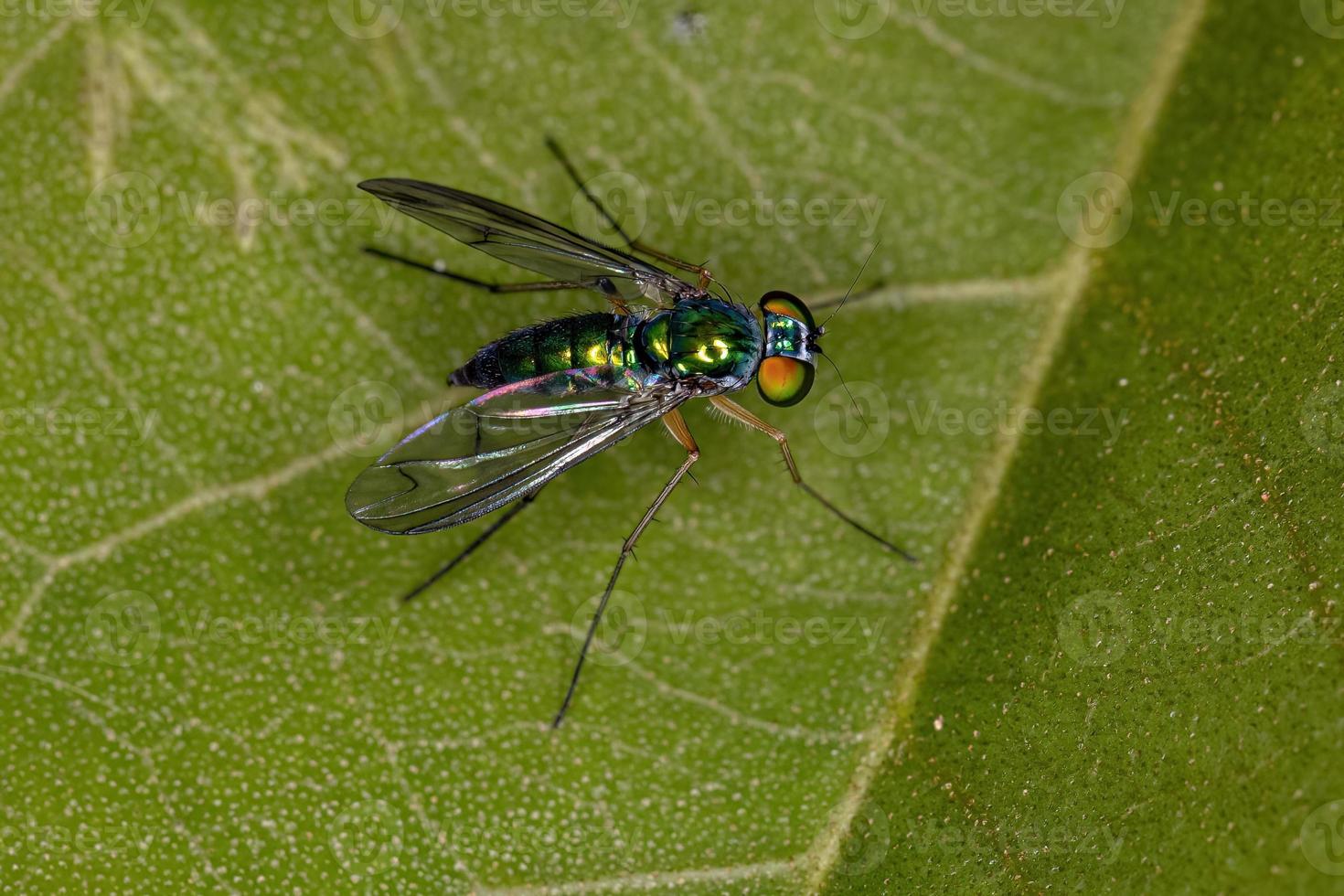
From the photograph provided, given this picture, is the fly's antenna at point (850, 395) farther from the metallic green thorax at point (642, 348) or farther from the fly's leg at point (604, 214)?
the fly's leg at point (604, 214)

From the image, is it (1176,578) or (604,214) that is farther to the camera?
(604,214)

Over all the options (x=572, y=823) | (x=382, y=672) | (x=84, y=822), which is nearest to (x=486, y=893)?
(x=572, y=823)

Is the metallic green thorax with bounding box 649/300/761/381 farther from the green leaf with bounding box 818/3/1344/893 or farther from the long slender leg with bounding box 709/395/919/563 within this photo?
the green leaf with bounding box 818/3/1344/893

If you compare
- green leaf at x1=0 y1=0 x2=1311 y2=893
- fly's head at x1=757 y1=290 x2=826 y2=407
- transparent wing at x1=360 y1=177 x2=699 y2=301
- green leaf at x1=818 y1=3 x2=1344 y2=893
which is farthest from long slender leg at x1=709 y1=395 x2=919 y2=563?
transparent wing at x1=360 y1=177 x2=699 y2=301

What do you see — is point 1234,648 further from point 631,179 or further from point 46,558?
point 46,558

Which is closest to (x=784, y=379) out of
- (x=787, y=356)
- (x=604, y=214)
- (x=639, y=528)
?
(x=787, y=356)

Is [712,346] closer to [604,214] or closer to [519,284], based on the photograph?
[604,214]
